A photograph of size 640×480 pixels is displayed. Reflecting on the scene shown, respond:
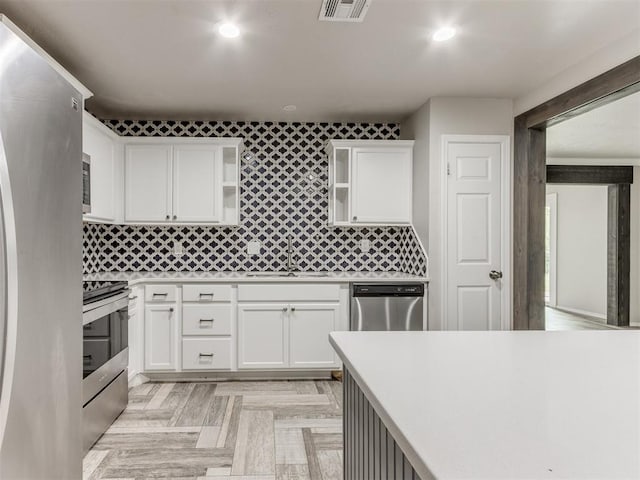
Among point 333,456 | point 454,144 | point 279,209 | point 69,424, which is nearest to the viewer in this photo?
point 69,424

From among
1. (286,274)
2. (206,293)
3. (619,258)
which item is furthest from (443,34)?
(619,258)

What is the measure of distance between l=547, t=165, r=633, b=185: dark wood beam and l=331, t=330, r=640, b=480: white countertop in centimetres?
572

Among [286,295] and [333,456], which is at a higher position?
[286,295]

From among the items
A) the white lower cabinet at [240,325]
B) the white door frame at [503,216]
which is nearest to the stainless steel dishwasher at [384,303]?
the white lower cabinet at [240,325]

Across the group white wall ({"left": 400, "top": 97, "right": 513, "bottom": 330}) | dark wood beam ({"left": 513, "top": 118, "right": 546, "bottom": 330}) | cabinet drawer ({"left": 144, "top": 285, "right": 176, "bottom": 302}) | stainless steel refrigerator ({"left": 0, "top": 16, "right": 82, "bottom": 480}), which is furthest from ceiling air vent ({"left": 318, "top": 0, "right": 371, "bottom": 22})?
cabinet drawer ({"left": 144, "top": 285, "right": 176, "bottom": 302})

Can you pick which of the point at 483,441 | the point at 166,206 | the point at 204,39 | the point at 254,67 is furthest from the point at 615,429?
the point at 166,206

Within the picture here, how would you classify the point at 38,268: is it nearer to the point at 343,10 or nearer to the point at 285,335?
the point at 343,10

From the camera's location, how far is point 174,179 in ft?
12.9

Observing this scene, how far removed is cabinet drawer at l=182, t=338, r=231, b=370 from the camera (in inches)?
144

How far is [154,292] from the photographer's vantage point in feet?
11.9

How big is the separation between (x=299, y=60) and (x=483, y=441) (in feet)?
8.79

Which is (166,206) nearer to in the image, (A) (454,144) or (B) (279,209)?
(B) (279,209)

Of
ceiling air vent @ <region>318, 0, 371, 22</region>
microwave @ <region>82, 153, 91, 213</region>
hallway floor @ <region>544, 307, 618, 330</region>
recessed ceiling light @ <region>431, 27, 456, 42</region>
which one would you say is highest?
recessed ceiling light @ <region>431, 27, 456, 42</region>

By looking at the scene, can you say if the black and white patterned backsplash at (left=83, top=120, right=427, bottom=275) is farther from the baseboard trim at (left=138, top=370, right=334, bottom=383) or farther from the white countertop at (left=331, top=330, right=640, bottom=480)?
the white countertop at (left=331, top=330, right=640, bottom=480)
